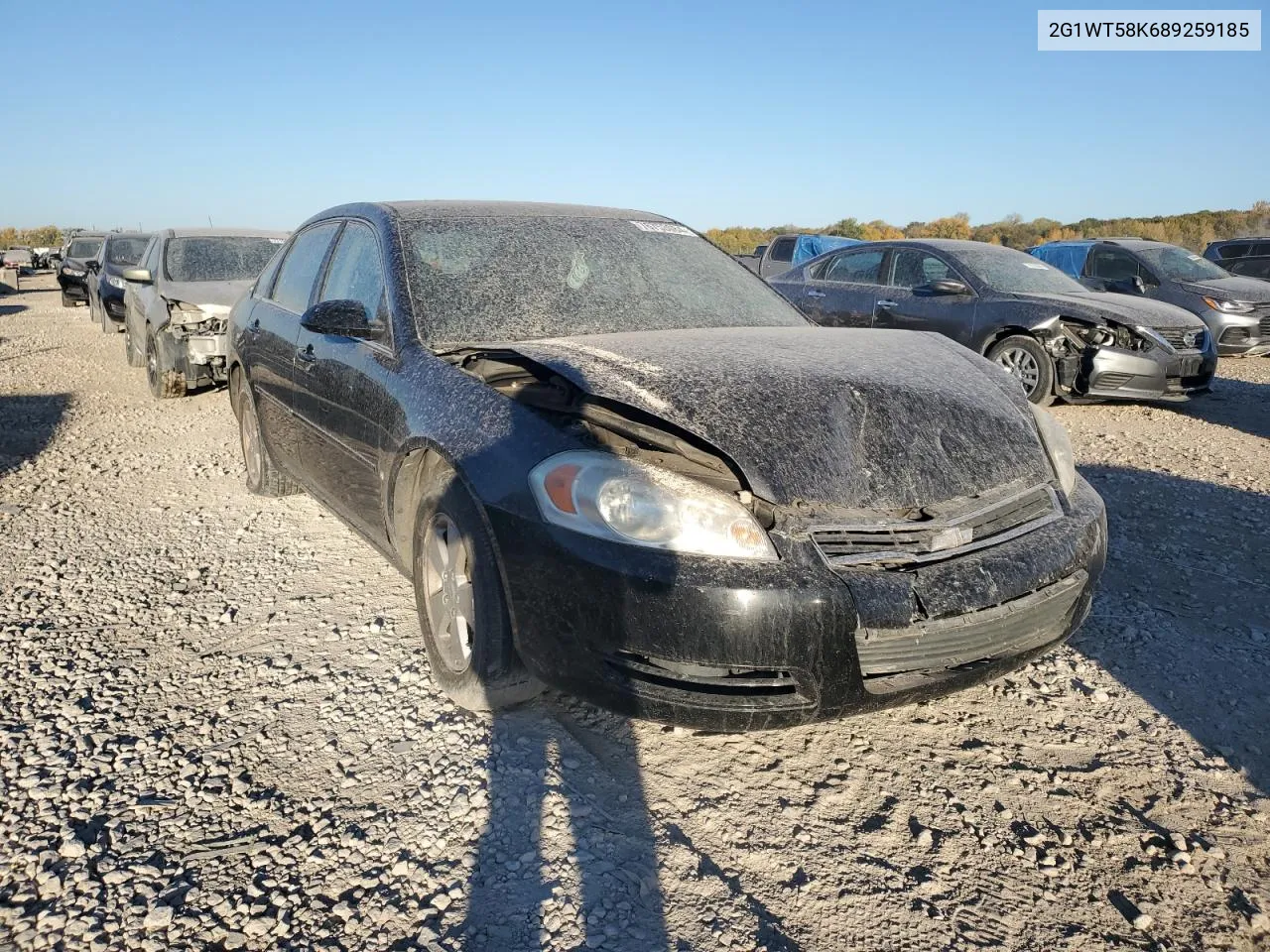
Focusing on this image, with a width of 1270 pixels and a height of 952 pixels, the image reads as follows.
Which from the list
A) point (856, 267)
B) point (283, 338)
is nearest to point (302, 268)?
point (283, 338)

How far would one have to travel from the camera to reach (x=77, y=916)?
6.44 ft

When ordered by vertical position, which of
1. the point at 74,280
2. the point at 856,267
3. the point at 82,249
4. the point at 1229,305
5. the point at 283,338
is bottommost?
the point at 1229,305

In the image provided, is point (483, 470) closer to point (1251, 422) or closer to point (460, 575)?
point (460, 575)

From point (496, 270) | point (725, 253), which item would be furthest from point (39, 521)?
point (725, 253)

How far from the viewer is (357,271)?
3.72m

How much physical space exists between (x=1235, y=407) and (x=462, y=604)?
830 cm

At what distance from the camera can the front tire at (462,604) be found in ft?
8.36

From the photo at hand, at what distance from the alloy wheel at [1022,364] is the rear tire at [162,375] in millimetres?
7597

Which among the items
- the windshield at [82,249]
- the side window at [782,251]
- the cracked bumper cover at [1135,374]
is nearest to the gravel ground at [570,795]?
the cracked bumper cover at [1135,374]

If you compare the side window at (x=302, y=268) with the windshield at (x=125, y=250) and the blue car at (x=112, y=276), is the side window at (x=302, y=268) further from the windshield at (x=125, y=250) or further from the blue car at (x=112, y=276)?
the windshield at (x=125, y=250)

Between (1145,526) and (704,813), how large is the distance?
3.39 meters

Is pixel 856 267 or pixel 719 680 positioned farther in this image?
pixel 856 267

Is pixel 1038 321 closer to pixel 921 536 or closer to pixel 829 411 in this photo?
pixel 829 411

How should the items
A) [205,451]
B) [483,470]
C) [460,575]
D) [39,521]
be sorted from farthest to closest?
[205,451], [39,521], [460,575], [483,470]
